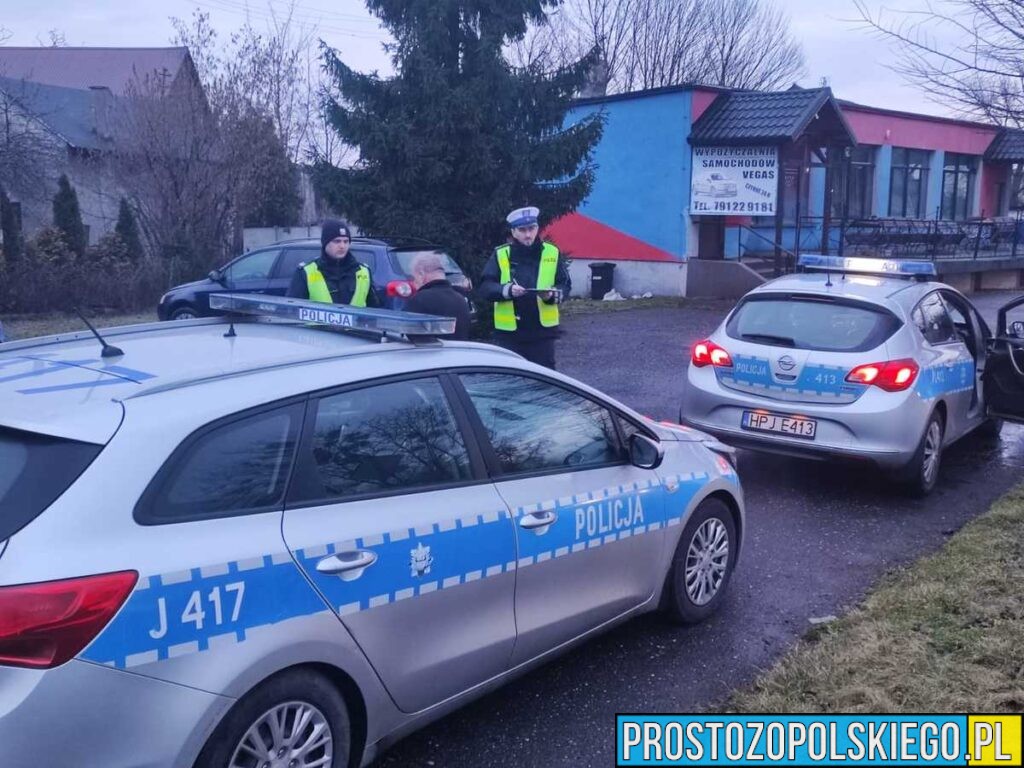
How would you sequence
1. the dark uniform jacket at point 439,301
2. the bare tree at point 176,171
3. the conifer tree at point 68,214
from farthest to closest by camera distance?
the conifer tree at point 68,214, the bare tree at point 176,171, the dark uniform jacket at point 439,301

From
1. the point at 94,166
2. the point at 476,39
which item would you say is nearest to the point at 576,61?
the point at 476,39

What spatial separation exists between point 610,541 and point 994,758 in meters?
1.64

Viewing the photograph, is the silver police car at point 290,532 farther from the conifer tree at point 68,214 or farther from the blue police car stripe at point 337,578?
the conifer tree at point 68,214

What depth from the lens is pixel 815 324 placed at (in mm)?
7051

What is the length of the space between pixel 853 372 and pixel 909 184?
2553cm

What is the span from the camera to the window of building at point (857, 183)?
2650 cm

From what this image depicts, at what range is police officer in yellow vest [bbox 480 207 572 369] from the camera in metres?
6.82

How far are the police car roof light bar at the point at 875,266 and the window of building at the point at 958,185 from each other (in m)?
25.8

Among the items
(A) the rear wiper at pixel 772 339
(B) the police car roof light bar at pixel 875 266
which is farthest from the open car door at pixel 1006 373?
(A) the rear wiper at pixel 772 339

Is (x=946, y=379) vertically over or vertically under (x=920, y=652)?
over

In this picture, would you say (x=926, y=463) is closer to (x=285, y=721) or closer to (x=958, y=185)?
(x=285, y=721)

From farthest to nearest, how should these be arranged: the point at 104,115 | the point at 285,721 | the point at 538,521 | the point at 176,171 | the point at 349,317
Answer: the point at 104,115 → the point at 176,171 → the point at 349,317 → the point at 538,521 → the point at 285,721

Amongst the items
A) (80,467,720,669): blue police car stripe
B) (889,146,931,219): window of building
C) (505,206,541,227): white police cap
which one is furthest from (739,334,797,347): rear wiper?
(889,146,931,219): window of building

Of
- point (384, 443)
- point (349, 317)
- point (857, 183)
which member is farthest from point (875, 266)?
point (857, 183)
